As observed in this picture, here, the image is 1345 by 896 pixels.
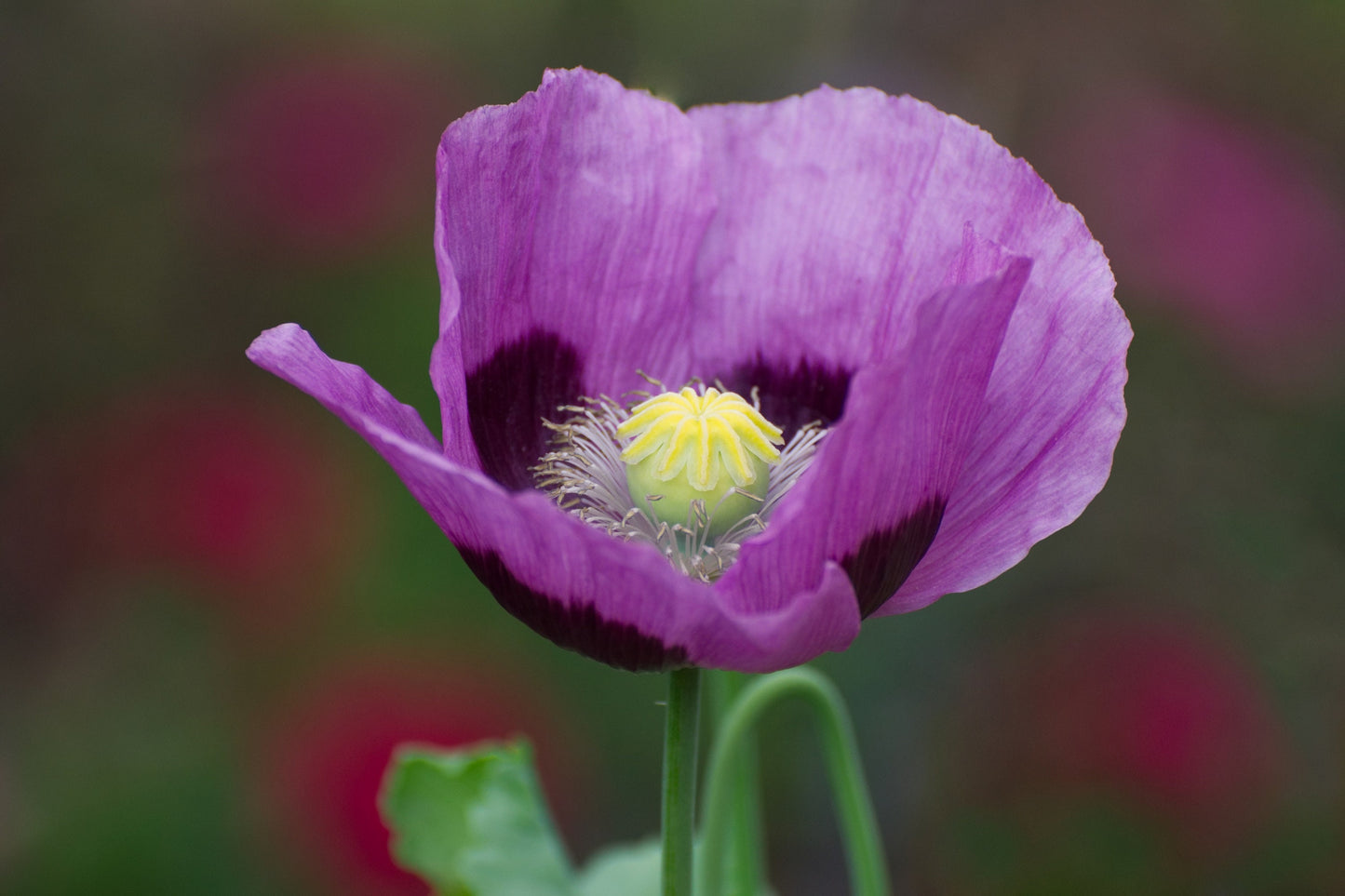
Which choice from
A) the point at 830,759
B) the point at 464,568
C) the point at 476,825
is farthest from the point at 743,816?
the point at 464,568

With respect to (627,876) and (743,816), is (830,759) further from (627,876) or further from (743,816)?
(627,876)

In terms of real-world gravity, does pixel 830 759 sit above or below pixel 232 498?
below

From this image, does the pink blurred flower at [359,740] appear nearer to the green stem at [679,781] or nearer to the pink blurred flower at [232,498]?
the pink blurred flower at [232,498]

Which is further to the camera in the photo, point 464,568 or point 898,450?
point 464,568

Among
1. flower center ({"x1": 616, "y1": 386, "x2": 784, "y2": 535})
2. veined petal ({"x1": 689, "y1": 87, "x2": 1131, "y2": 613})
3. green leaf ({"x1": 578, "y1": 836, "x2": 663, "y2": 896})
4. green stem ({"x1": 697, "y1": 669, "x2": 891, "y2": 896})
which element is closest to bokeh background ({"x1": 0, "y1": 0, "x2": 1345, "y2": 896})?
green leaf ({"x1": 578, "y1": 836, "x2": 663, "y2": 896})

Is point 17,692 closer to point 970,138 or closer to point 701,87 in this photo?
point 701,87

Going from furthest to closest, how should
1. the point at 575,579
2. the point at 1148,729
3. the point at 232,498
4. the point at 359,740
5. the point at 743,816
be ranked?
the point at 232,498 < the point at 1148,729 < the point at 359,740 < the point at 743,816 < the point at 575,579
